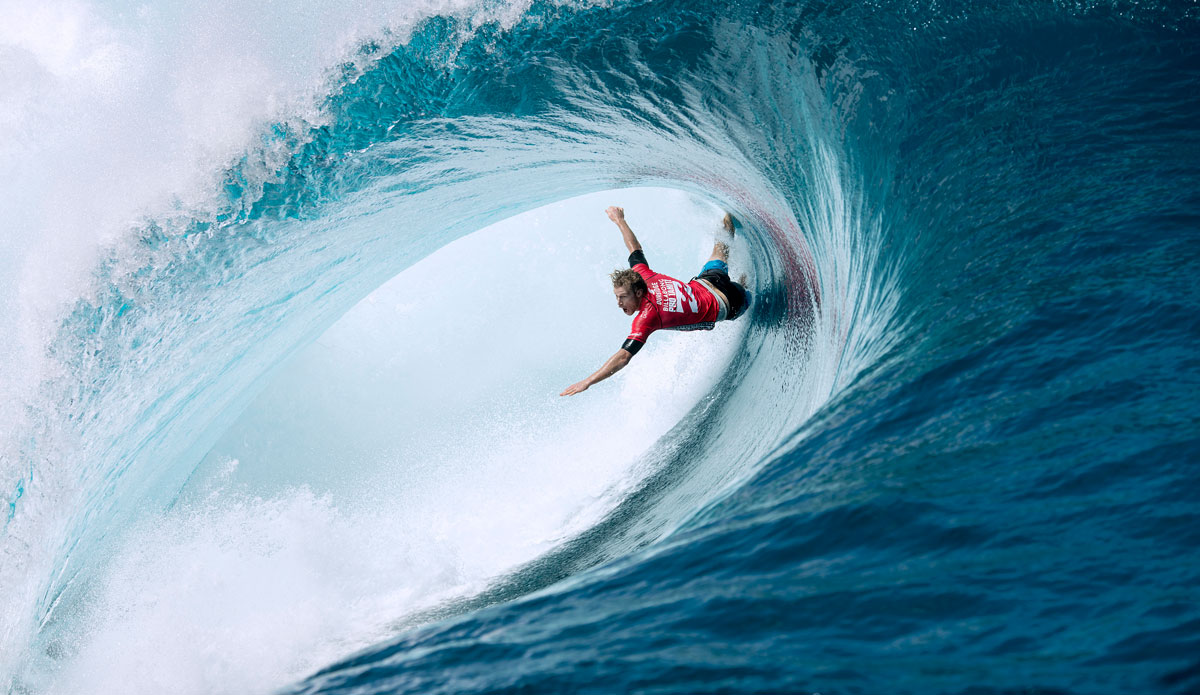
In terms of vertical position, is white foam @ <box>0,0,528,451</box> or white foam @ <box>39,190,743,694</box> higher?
white foam @ <box>0,0,528,451</box>

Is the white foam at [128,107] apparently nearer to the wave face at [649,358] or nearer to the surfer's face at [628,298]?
the wave face at [649,358]

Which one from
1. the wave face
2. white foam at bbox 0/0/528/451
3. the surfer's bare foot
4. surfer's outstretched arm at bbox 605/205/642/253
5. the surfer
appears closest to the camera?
the wave face

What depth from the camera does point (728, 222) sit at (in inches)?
281

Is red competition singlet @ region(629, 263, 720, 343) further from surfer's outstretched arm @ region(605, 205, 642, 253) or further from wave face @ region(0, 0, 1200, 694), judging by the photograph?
wave face @ region(0, 0, 1200, 694)

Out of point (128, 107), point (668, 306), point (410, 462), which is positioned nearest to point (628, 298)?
point (668, 306)

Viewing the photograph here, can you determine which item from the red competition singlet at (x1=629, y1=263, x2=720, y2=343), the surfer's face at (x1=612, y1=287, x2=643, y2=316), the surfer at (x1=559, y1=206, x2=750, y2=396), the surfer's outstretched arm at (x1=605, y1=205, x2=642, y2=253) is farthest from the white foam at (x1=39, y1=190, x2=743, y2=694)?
the surfer's face at (x1=612, y1=287, x2=643, y2=316)

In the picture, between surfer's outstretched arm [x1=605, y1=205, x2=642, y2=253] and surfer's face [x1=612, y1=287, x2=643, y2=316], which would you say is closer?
surfer's face [x1=612, y1=287, x2=643, y2=316]

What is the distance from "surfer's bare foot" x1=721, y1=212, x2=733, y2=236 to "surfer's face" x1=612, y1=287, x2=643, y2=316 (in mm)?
2589

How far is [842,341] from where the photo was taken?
4.22 m

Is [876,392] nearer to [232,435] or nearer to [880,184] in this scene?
[880,184]

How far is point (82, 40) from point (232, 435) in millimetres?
4567

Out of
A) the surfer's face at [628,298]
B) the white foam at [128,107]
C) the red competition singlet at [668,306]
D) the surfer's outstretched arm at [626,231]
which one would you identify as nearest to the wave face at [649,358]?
the white foam at [128,107]

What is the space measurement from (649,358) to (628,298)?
2.60 metres

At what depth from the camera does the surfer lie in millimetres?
4621
